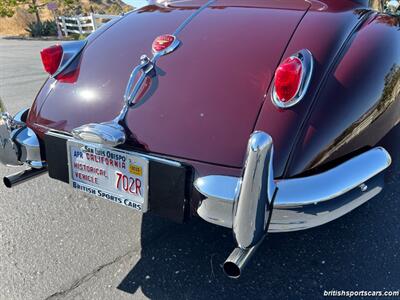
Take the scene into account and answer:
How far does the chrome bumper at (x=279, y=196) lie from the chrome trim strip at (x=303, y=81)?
0.30 meters

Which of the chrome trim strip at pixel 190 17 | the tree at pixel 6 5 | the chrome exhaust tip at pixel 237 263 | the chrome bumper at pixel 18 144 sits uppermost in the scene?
the chrome trim strip at pixel 190 17

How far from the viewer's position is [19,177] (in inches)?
85.2

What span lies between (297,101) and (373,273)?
1.02m

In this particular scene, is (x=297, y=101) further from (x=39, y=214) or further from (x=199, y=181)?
(x=39, y=214)

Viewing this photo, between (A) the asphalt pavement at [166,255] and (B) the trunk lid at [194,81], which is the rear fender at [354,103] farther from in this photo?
(A) the asphalt pavement at [166,255]

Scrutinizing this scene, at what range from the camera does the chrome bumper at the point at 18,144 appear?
2.11 meters

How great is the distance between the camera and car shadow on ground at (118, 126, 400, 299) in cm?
187

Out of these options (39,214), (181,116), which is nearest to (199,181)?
(181,116)

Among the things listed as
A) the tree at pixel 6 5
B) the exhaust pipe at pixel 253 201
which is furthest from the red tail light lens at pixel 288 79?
the tree at pixel 6 5

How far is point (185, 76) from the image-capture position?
1.87 m

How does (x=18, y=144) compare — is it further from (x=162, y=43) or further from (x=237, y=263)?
(x=237, y=263)

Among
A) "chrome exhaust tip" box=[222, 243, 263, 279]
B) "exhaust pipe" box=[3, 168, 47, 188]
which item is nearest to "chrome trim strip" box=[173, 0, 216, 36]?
"exhaust pipe" box=[3, 168, 47, 188]

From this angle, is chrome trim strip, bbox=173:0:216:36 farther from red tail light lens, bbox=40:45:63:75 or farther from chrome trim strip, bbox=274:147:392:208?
chrome trim strip, bbox=274:147:392:208

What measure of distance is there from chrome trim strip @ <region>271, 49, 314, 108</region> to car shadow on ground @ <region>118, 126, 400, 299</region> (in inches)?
32.6
